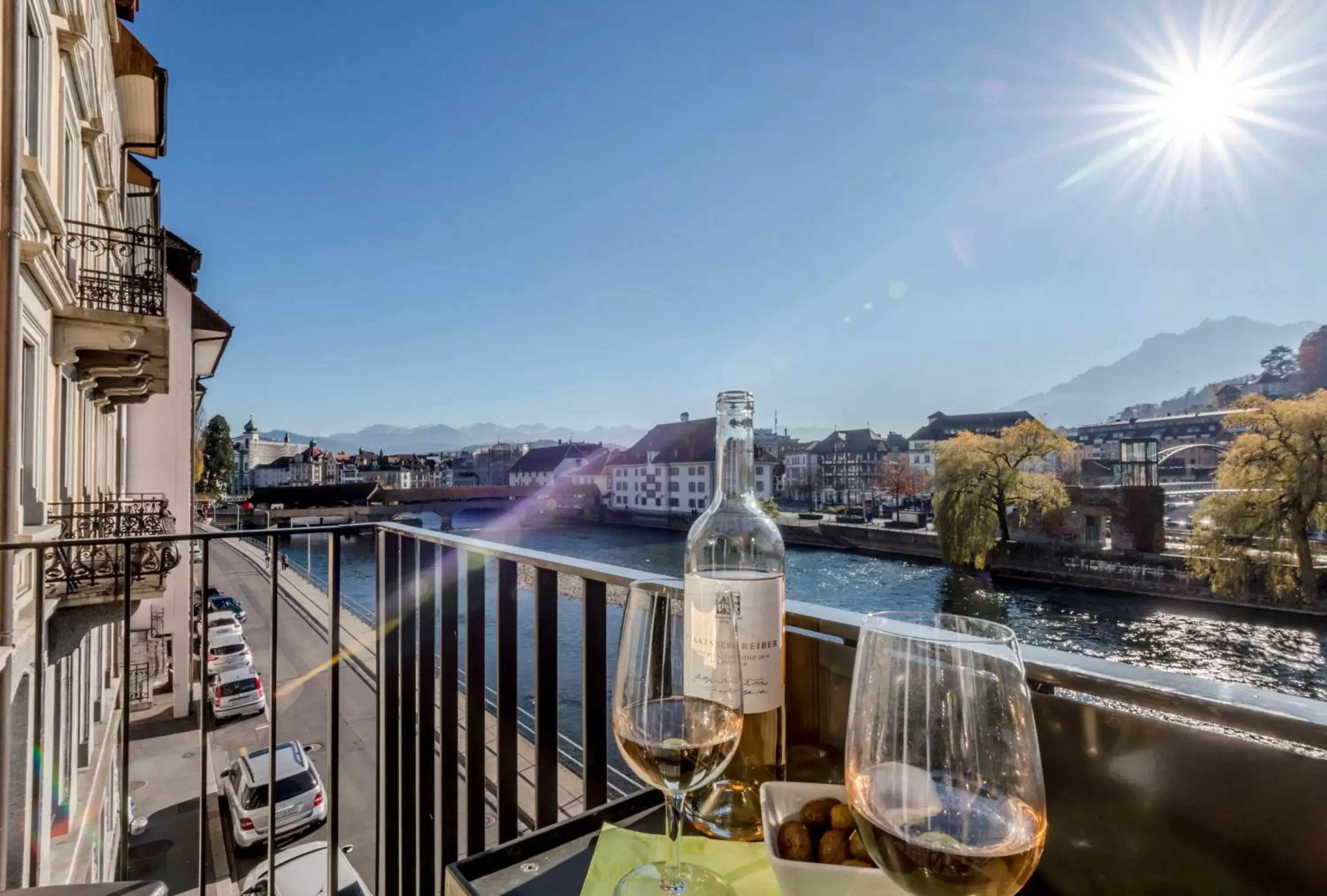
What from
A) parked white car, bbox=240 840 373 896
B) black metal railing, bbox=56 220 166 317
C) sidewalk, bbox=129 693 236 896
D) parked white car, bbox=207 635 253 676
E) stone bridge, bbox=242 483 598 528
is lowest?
sidewalk, bbox=129 693 236 896

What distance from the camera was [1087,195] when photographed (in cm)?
1908

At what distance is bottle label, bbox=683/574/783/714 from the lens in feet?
2.41

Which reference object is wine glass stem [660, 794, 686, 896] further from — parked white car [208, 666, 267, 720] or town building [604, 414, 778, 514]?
town building [604, 414, 778, 514]

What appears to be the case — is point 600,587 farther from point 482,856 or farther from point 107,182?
point 107,182

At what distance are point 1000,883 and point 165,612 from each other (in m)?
14.7

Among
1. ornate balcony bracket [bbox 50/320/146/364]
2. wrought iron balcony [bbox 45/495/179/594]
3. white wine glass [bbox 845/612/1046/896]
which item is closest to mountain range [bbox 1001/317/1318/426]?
wrought iron balcony [bbox 45/495/179/594]

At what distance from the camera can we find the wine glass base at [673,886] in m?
0.59

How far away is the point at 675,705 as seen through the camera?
678 mm

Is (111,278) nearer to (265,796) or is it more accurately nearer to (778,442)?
(265,796)

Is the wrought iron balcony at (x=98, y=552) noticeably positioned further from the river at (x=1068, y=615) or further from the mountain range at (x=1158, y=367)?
the mountain range at (x=1158, y=367)

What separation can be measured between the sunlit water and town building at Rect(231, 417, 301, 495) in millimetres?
40478

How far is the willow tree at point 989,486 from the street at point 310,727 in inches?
732

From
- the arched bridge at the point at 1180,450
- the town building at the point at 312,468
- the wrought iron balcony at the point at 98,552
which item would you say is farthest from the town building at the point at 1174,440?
the town building at the point at 312,468

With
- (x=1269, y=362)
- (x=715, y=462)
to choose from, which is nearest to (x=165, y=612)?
(x=715, y=462)
